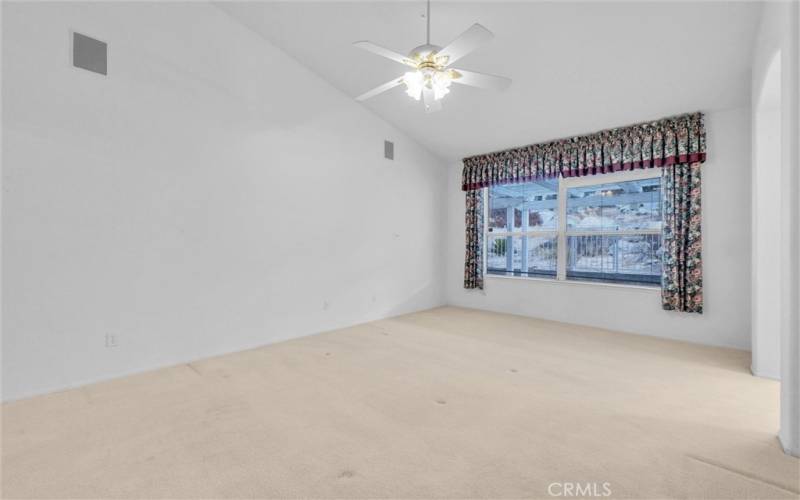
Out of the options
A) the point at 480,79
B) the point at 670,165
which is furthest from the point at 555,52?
the point at 670,165

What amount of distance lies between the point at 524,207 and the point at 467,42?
382 cm

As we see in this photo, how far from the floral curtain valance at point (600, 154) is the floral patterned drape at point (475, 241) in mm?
212

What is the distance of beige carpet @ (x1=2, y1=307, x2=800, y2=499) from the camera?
1.72 m

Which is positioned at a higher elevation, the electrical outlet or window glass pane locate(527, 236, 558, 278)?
window glass pane locate(527, 236, 558, 278)

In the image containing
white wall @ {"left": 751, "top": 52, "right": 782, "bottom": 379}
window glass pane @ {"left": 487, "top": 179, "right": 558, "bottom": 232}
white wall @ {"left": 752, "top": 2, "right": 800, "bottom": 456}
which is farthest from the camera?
window glass pane @ {"left": 487, "top": 179, "right": 558, "bottom": 232}

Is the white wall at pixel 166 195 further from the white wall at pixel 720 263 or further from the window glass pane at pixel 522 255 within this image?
the white wall at pixel 720 263

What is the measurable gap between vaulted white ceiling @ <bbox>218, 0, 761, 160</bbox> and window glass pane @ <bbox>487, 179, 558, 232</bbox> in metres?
0.94

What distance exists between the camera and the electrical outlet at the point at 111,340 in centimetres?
302

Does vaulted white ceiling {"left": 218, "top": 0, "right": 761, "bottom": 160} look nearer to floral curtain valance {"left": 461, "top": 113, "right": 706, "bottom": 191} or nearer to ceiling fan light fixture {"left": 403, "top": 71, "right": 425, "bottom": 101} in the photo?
floral curtain valance {"left": 461, "top": 113, "right": 706, "bottom": 191}

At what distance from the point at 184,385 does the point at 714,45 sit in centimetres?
503

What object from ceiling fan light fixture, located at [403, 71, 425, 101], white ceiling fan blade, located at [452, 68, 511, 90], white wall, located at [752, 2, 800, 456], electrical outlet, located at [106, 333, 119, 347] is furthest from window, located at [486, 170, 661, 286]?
electrical outlet, located at [106, 333, 119, 347]

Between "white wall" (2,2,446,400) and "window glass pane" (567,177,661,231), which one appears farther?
"window glass pane" (567,177,661,231)

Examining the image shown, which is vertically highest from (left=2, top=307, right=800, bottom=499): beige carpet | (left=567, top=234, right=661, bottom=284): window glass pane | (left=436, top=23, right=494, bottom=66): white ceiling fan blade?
(left=436, top=23, right=494, bottom=66): white ceiling fan blade

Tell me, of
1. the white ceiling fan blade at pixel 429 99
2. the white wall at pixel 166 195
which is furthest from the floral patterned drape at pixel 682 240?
the white wall at pixel 166 195
